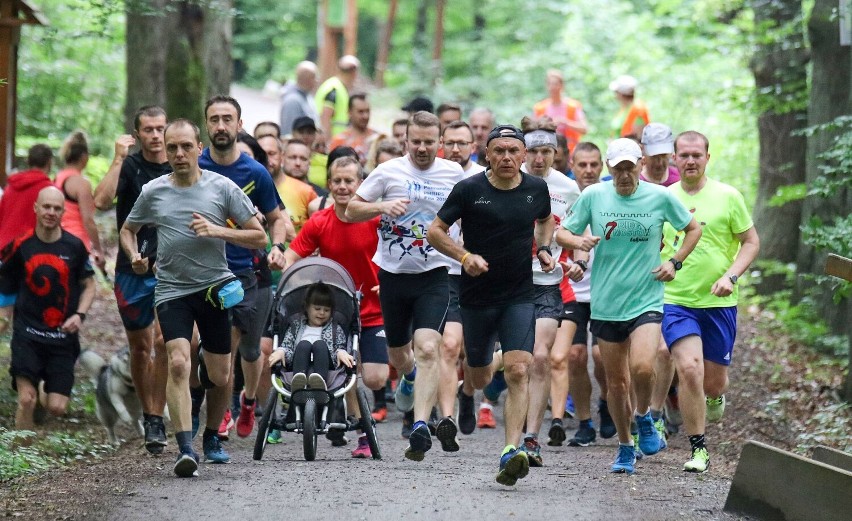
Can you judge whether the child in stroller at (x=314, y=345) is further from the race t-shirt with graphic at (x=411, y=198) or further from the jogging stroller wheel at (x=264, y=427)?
the race t-shirt with graphic at (x=411, y=198)

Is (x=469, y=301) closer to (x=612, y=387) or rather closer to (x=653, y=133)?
(x=612, y=387)

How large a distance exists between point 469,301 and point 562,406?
2.55 m

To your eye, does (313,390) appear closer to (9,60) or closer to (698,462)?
(698,462)

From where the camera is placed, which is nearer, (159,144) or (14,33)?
(159,144)

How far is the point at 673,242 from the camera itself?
412 inches

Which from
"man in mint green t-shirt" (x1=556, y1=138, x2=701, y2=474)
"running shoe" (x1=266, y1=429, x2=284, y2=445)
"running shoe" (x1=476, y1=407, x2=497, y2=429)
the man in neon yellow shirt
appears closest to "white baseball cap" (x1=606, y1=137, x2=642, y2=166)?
"man in mint green t-shirt" (x1=556, y1=138, x2=701, y2=474)

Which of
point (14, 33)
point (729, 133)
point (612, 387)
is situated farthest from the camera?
point (729, 133)

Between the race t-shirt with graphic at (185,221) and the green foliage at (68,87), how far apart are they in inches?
501

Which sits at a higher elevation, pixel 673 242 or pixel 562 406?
pixel 673 242

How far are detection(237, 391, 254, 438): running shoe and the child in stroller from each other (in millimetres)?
1157

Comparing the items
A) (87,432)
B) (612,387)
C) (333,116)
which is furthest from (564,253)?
(333,116)

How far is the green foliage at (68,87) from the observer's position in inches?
903

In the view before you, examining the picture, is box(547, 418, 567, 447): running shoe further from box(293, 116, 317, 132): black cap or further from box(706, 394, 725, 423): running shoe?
box(293, 116, 317, 132): black cap

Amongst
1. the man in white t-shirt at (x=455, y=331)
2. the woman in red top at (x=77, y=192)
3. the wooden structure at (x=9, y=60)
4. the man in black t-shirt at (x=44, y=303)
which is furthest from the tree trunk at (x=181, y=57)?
the man in white t-shirt at (x=455, y=331)
